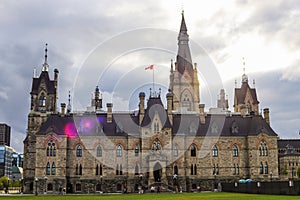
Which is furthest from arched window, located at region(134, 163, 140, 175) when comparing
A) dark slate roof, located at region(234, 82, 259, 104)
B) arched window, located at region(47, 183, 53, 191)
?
dark slate roof, located at region(234, 82, 259, 104)

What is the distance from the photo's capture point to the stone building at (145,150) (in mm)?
72812

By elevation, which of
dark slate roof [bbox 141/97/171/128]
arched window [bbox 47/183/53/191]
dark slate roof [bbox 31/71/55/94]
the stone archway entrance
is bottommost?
arched window [bbox 47/183/53/191]

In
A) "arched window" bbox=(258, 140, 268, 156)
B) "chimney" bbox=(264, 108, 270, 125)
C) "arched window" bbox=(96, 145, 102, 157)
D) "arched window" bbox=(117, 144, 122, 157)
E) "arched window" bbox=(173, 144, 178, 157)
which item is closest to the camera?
"arched window" bbox=(173, 144, 178, 157)

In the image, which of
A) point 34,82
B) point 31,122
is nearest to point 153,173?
point 31,122

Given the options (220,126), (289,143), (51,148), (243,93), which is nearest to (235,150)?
(220,126)

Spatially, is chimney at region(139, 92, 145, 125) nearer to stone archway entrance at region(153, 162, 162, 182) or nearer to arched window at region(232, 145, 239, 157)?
stone archway entrance at region(153, 162, 162, 182)

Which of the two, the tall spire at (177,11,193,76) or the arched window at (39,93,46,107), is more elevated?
the tall spire at (177,11,193,76)

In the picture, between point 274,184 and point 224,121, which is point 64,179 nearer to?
point 224,121

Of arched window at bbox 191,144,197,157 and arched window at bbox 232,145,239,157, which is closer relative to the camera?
arched window at bbox 191,144,197,157

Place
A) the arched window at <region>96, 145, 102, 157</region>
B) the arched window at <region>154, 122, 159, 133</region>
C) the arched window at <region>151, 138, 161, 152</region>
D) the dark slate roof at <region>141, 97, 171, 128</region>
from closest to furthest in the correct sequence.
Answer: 1. the arched window at <region>151, 138, 161, 152</region>
2. the arched window at <region>154, 122, 159, 133</region>
3. the dark slate roof at <region>141, 97, 171, 128</region>
4. the arched window at <region>96, 145, 102, 157</region>

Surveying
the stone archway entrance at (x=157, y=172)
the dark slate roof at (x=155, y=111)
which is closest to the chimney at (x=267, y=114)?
the dark slate roof at (x=155, y=111)

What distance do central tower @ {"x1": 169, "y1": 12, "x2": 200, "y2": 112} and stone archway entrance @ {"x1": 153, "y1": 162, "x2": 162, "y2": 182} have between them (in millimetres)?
28766

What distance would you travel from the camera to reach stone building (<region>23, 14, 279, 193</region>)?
72812mm

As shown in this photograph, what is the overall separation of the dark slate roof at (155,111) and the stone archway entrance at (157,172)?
6877 millimetres
